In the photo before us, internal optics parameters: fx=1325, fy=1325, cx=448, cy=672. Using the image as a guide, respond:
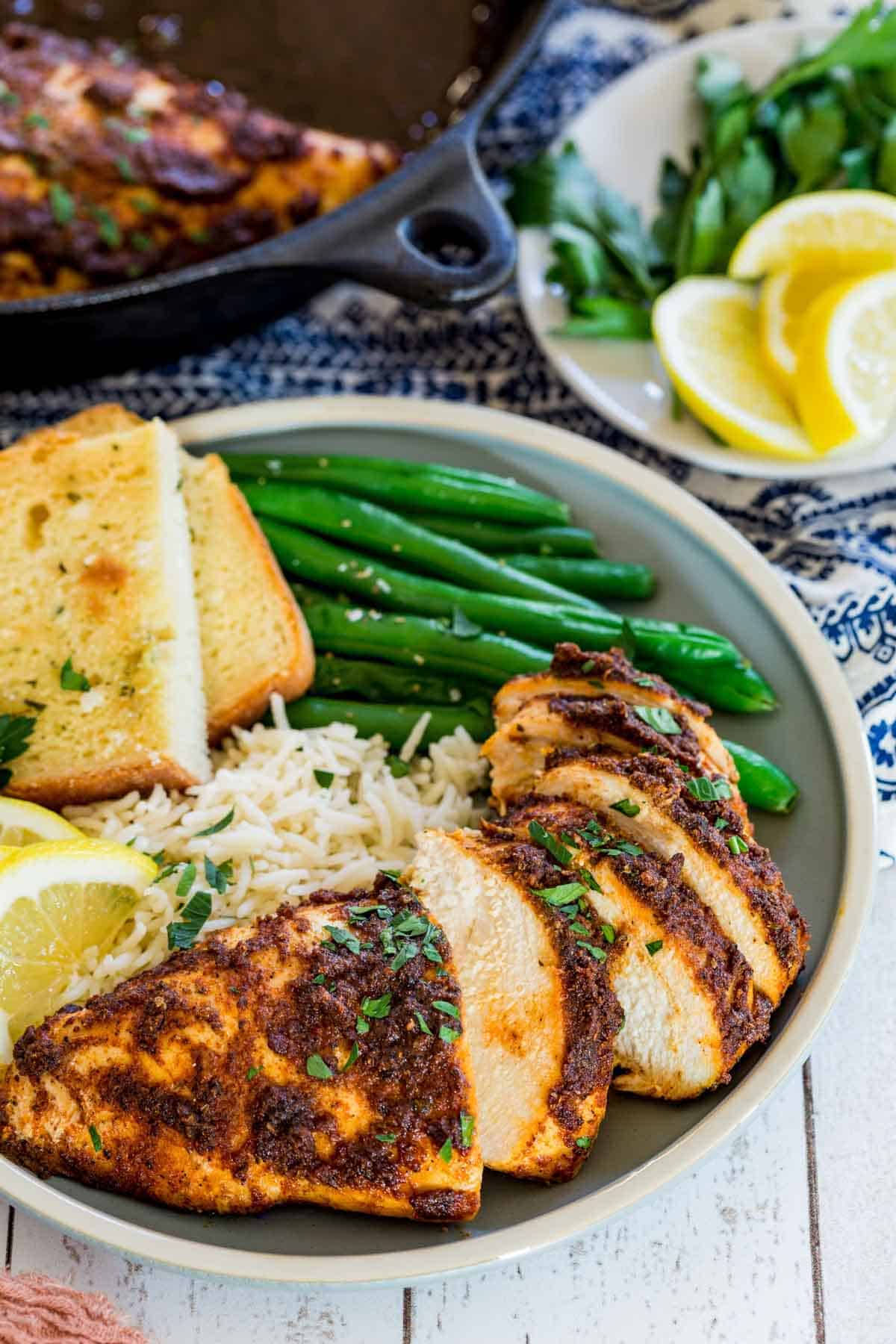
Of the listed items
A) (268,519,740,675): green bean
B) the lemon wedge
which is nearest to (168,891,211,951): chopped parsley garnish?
(268,519,740,675): green bean

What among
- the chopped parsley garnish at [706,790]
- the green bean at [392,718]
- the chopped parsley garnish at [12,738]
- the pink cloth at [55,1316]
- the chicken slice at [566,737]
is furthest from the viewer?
the green bean at [392,718]

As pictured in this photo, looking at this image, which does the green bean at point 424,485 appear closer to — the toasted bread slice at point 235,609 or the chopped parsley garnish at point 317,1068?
the toasted bread slice at point 235,609

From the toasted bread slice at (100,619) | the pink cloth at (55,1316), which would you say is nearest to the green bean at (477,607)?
the toasted bread slice at (100,619)

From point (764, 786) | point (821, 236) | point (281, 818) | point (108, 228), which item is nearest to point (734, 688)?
point (764, 786)

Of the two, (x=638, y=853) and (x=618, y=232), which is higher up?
(x=618, y=232)

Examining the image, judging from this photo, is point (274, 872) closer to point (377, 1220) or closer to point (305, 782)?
point (305, 782)

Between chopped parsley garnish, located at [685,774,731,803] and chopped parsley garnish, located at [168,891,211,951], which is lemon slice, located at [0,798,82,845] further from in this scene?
chopped parsley garnish, located at [685,774,731,803]

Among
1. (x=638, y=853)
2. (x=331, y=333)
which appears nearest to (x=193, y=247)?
(x=331, y=333)
